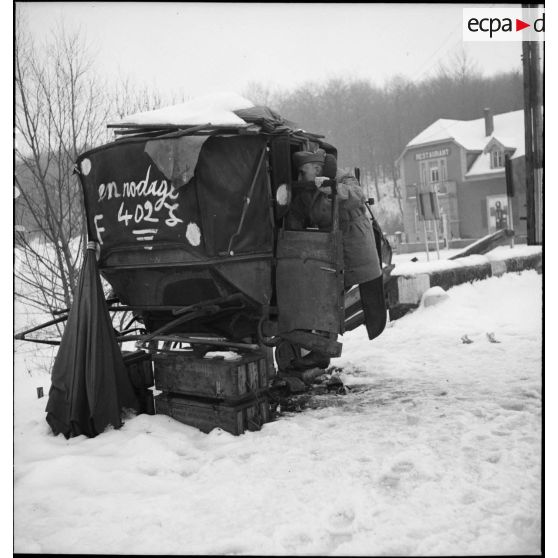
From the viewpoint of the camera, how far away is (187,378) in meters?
5.07

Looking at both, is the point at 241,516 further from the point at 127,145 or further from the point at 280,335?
the point at 127,145

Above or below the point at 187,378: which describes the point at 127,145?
above

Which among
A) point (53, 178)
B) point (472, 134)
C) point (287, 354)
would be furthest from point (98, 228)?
point (472, 134)

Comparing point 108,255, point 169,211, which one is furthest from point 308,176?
point 108,255

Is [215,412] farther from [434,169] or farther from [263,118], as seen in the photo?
[434,169]

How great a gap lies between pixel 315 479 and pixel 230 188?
8.25 feet

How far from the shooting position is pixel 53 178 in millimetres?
9258

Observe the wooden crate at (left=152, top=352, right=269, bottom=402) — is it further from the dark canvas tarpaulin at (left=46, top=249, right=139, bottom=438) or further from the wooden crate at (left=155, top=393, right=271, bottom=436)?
the dark canvas tarpaulin at (left=46, top=249, right=139, bottom=438)

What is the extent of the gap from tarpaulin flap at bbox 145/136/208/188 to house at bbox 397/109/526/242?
2798 cm

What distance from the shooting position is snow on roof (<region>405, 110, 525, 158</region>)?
28.9m

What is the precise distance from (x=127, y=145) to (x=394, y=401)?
3.58 meters

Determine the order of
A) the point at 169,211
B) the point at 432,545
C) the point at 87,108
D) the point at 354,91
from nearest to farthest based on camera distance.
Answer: the point at 432,545 → the point at 169,211 → the point at 354,91 → the point at 87,108

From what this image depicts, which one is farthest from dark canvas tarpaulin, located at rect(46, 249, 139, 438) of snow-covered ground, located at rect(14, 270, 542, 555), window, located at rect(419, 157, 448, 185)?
window, located at rect(419, 157, 448, 185)

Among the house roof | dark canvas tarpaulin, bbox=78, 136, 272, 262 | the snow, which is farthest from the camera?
the house roof
